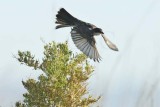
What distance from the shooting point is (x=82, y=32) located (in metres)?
14.4

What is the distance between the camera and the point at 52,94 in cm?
2084

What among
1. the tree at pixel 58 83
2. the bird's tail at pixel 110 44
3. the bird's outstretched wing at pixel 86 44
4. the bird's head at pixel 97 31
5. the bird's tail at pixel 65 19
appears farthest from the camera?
the tree at pixel 58 83

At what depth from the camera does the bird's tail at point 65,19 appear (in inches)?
590

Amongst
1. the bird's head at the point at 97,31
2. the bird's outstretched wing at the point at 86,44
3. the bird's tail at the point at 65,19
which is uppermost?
the bird's tail at the point at 65,19

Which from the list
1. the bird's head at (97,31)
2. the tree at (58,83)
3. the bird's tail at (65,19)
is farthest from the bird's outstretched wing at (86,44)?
the tree at (58,83)

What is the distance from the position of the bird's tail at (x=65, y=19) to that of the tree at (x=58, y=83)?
17.7 feet

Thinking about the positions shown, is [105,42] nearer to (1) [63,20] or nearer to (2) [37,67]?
(1) [63,20]

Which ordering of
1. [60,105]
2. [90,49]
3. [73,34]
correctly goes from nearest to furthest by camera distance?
[90,49] → [73,34] → [60,105]

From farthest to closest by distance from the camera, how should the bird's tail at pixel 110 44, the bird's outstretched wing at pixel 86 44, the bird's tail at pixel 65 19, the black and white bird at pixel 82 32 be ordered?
the bird's tail at pixel 65 19, the bird's tail at pixel 110 44, the black and white bird at pixel 82 32, the bird's outstretched wing at pixel 86 44

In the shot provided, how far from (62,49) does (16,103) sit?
342cm

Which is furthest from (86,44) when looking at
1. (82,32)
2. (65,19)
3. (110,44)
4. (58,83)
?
(58,83)

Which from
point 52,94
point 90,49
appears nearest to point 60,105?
point 52,94

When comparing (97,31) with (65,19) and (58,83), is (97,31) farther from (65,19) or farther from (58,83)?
(58,83)

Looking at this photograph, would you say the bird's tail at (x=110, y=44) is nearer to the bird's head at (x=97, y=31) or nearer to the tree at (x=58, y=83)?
the bird's head at (x=97, y=31)
